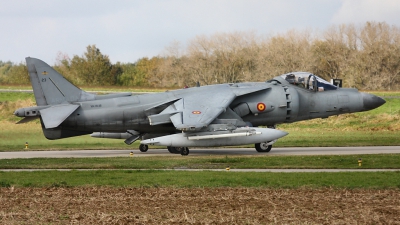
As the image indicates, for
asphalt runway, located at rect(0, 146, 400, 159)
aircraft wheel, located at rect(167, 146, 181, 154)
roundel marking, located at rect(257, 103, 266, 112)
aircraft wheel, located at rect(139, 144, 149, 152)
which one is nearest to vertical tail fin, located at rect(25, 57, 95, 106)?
A: asphalt runway, located at rect(0, 146, 400, 159)

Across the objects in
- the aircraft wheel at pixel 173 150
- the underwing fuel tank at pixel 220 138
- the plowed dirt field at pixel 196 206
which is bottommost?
the plowed dirt field at pixel 196 206

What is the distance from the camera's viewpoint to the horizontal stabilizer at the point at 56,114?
26.9 meters

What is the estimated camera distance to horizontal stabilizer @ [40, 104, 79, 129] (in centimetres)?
2691

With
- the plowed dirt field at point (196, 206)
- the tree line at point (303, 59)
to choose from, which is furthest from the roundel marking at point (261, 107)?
the tree line at point (303, 59)

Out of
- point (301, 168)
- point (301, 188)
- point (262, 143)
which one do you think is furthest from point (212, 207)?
point (262, 143)

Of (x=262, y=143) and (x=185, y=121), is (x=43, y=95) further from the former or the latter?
(x=262, y=143)

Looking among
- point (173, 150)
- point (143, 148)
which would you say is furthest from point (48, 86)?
point (173, 150)

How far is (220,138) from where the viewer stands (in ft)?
89.0

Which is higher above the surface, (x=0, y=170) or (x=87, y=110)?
(x=87, y=110)

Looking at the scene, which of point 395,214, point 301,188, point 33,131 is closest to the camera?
point 395,214

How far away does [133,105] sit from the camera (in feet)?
93.5

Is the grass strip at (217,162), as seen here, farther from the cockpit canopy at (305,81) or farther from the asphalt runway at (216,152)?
the cockpit canopy at (305,81)

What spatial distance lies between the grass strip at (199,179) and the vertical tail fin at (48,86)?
24.1 ft

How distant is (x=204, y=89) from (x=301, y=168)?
8.23 m
